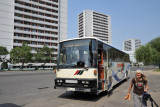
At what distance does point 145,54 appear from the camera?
39.4m

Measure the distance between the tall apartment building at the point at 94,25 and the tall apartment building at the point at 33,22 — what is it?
5707 cm

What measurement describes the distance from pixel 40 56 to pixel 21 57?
332 inches

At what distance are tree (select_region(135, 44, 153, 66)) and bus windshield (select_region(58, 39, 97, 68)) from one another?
36.4m

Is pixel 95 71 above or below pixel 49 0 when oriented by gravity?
below

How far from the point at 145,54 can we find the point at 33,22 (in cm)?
5119

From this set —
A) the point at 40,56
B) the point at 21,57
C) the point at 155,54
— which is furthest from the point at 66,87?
the point at 40,56

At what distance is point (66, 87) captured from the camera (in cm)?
716

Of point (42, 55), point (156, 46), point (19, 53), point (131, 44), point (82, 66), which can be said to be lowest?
point (82, 66)

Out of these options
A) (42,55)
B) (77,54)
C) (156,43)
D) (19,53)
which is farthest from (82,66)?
(42,55)

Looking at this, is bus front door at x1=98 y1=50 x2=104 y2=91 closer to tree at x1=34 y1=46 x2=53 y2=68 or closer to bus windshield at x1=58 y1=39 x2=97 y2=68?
bus windshield at x1=58 y1=39 x2=97 y2=68

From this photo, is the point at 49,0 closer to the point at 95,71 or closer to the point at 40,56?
the point at 40,56

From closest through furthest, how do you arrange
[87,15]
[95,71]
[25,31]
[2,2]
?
[95,71], [2,2], [25,31], [87,15]

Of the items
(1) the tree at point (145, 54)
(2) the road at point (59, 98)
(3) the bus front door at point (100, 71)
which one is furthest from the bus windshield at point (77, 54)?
(1) the tree at point (145, 54)

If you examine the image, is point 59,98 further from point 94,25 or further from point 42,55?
point 94,25
